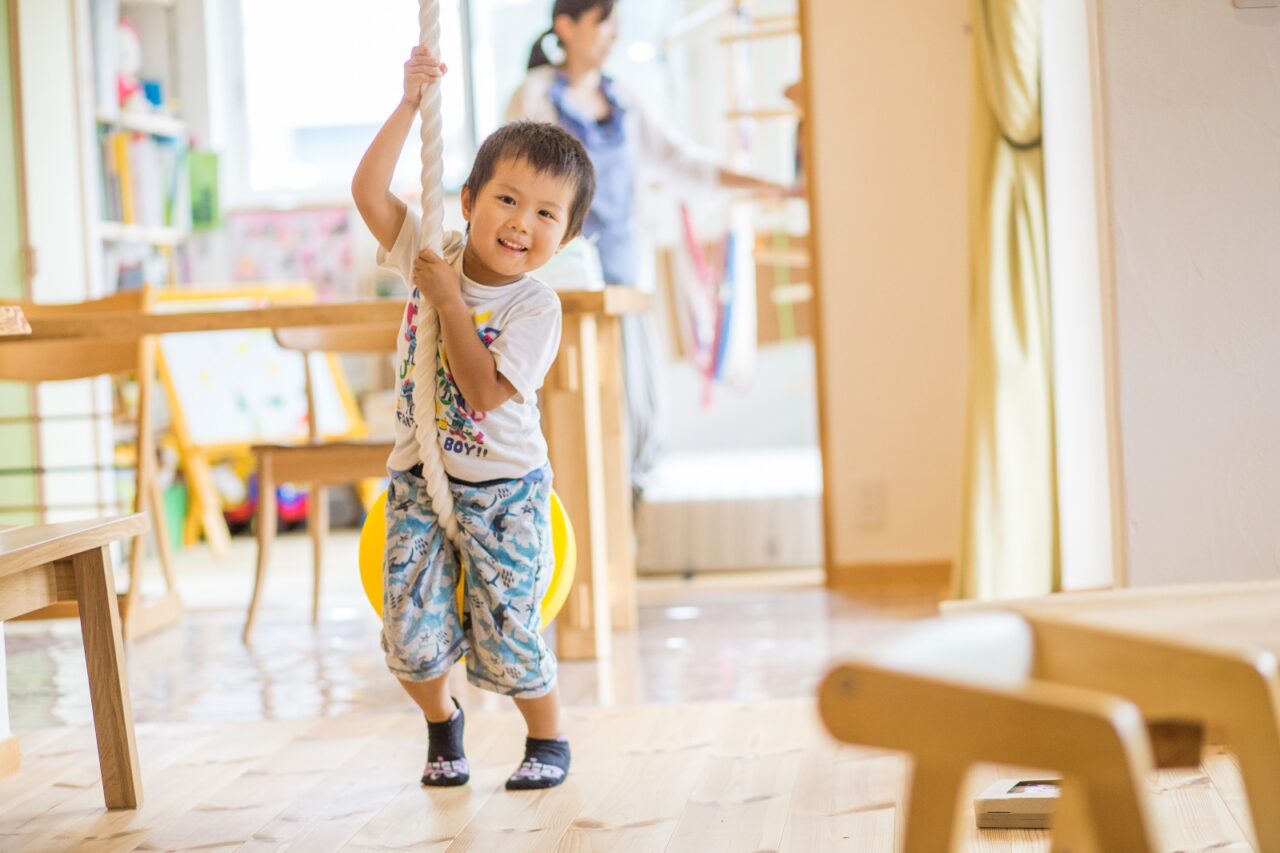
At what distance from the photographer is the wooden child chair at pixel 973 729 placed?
33.2 inches

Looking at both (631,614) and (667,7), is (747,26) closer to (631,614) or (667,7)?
(667,7)

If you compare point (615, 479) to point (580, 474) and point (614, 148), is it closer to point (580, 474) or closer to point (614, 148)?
point (580, 474)

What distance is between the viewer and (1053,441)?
2.96m

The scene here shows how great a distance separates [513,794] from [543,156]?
2.97 feet

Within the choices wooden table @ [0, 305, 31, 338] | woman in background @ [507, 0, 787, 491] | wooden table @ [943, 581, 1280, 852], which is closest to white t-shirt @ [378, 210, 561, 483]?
wooden table @ [0, 305, 31, 338]

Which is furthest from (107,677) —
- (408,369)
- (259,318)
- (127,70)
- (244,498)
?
(127,70)

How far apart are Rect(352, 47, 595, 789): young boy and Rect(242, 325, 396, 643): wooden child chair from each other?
128cm

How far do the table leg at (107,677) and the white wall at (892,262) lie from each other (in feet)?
7.38

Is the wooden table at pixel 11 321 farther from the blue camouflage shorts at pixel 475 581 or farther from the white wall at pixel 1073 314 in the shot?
the white wall at pixel 1073 314

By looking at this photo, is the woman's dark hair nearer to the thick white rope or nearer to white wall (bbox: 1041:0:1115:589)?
white wall (bbox: 1041:0:1115:589)

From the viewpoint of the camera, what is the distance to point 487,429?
6.40ft

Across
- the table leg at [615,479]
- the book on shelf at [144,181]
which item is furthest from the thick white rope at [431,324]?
the book on shelf at [144,181]

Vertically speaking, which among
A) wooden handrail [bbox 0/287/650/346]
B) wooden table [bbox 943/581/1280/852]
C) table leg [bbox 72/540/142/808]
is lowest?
table leg [bbox 72/540/142/808]

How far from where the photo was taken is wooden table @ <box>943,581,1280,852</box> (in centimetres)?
95
